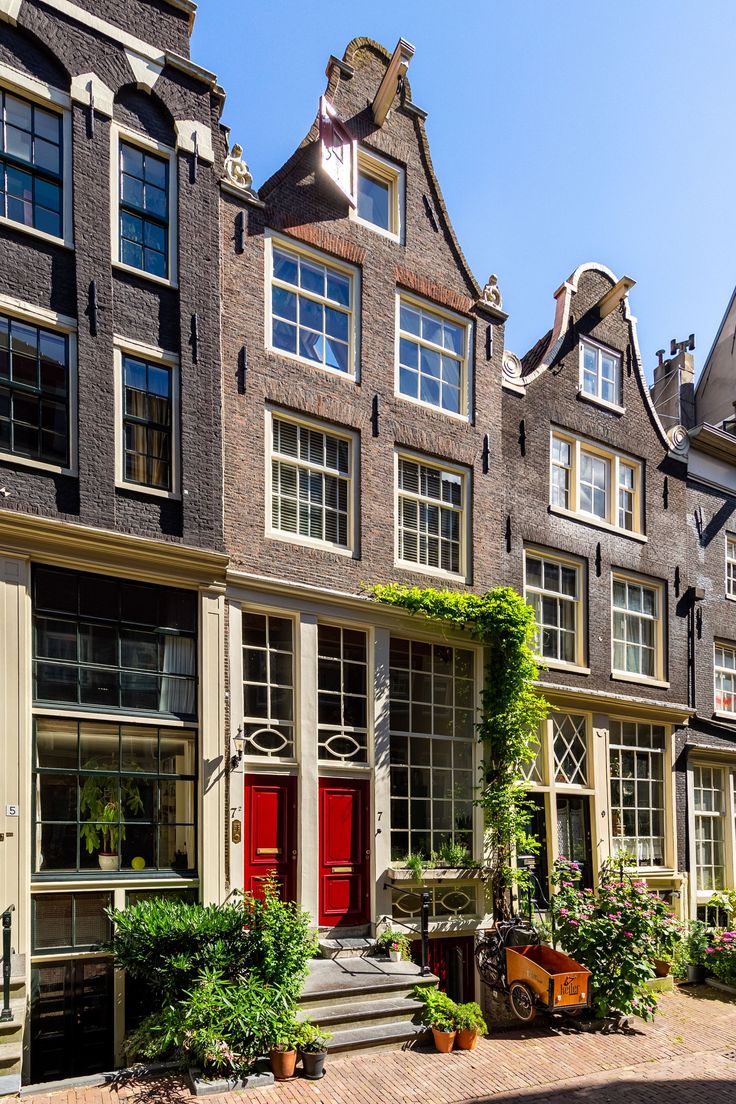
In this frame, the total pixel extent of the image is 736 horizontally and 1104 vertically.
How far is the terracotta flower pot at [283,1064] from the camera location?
9.91 m

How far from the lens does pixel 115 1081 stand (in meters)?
9.41

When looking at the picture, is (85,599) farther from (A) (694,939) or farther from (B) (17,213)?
(A) (694,939)

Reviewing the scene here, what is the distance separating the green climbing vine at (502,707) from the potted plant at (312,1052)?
5020 mm

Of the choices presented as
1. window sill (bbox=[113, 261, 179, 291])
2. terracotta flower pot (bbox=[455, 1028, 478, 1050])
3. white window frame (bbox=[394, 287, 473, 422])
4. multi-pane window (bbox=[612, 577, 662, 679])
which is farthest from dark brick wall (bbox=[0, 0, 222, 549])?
multi-pane window (bbox=[612, 577, 662, 679])

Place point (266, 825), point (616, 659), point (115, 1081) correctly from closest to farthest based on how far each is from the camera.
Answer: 1. point (115, 1081)
2. point (266, 825)
3. point (616, 659)

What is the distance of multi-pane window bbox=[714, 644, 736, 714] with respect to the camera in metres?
20.9

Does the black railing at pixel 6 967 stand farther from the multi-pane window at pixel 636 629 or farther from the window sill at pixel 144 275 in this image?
the multi-pane window at pixel 636 629

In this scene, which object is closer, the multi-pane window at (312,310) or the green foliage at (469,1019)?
the green foliage at (469,1019)

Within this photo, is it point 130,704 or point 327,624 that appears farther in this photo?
point 327,624

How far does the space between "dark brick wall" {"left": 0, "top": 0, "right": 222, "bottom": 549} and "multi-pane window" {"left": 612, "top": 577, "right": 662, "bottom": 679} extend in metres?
9.68

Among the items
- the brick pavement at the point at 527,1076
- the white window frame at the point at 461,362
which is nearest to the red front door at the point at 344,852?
the brick pavement at the point at 527,1076

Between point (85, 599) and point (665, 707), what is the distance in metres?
12.4

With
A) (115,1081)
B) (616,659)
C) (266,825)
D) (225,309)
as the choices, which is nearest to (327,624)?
(266,825)

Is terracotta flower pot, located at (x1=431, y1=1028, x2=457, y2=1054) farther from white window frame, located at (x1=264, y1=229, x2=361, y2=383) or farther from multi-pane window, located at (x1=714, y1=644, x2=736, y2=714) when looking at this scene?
multi-pane window, located at (x1=714, y1=644, x2=736, y2=714)
